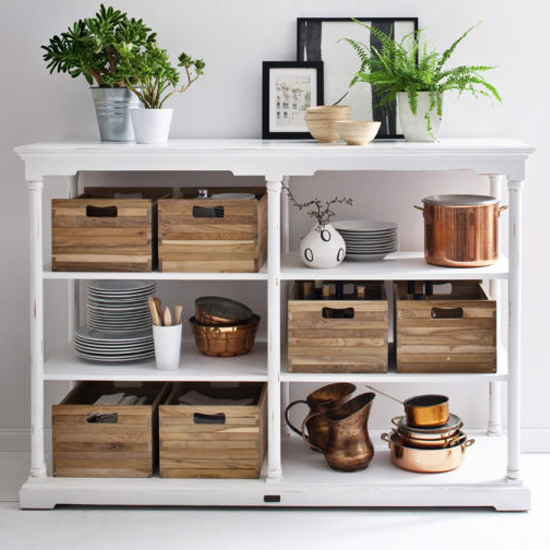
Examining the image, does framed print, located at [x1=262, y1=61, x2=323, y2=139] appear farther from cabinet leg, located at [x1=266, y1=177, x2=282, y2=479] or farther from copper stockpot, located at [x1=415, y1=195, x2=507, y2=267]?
copper stockpot, located at [x1=415, y1=195, x2=507, y2=267]

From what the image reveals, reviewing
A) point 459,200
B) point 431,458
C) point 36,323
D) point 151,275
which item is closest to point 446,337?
point 431,458

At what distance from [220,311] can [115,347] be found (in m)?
0.39

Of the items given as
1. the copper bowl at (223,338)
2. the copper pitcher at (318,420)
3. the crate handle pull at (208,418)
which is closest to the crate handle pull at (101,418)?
the crate handle pull at (208,418)

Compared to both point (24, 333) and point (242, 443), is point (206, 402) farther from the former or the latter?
point (24, 333)

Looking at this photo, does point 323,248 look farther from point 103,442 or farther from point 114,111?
point 103,442

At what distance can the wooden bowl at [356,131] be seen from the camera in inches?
122

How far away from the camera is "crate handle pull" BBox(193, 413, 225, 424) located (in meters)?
3.18

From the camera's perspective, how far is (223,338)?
3.32m

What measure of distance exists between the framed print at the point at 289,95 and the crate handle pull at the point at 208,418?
1024mm

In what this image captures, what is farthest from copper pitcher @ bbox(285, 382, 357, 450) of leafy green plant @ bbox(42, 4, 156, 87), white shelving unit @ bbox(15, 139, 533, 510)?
leafy green plant @ bbox(42, 4, 156, 87)

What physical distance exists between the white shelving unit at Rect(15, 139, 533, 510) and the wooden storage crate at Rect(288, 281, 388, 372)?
4cm

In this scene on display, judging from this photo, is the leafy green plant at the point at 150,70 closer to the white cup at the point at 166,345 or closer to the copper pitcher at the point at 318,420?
the white cup at the point at 166,345

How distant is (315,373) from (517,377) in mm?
648

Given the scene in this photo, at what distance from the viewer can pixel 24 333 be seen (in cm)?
372
